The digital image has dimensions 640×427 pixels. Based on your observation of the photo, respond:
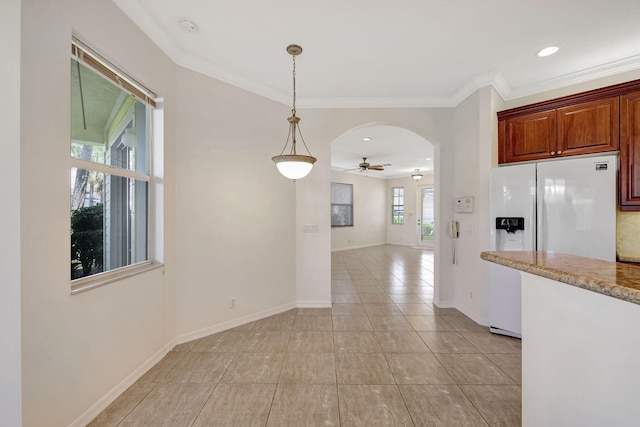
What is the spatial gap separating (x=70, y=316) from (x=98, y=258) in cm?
46

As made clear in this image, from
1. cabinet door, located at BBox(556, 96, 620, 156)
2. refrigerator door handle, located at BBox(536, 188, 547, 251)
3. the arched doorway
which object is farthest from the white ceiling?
the arched doorway

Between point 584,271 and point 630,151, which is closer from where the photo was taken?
point 584,271

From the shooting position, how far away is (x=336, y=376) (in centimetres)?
215

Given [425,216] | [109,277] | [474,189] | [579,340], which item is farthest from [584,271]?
[425,216]

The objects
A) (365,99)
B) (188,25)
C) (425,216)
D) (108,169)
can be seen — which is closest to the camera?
(108,169)

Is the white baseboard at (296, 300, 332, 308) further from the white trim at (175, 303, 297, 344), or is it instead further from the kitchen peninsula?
the kitchen peninsula

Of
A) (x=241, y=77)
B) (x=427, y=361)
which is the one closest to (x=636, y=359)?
(x=427, y=361)

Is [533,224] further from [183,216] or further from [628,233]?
[183,216]

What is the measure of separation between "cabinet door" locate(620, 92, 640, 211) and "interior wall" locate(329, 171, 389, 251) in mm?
7009

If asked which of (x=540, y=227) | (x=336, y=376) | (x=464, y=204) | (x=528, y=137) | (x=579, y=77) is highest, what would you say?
(x=579, y=77)

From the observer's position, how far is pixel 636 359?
856 millimetres

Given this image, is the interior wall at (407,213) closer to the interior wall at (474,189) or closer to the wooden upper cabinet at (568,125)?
the interior wall at (474,189)

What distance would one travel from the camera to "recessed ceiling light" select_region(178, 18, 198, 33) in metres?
2.18

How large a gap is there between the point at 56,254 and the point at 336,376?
204 cm
